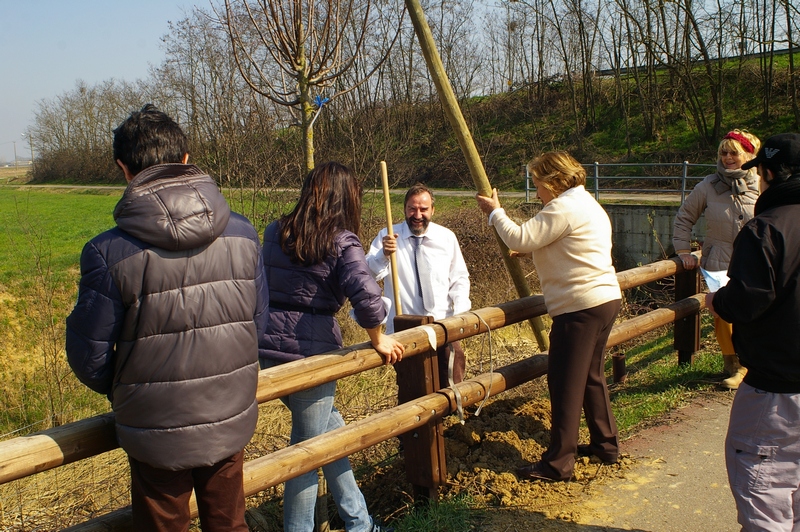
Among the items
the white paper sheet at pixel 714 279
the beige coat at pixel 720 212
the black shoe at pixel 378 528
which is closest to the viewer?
the black shoe at pixel 378 528

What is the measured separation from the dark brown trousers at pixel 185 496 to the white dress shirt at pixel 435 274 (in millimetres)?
2170

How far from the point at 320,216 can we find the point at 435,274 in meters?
1.62

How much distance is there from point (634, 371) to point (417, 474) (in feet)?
9.77

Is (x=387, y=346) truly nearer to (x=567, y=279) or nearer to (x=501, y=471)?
(x=567, y=279)

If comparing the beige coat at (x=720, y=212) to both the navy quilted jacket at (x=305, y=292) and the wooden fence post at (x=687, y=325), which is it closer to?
the wooden fence post at (x=687, y=325)

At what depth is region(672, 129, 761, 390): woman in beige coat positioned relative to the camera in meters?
4.83

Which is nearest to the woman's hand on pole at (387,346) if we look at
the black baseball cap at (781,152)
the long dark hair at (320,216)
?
the long dark hair at (320,216)

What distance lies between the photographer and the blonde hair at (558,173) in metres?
3.66

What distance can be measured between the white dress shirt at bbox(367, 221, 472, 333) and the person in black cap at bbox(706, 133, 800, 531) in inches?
83.8

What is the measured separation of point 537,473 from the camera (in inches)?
151

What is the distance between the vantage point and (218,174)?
11.2 meters

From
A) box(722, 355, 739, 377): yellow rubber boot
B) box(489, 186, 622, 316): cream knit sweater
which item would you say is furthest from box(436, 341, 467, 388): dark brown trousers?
box(722, 355, 739, 377): yellow rubber boot

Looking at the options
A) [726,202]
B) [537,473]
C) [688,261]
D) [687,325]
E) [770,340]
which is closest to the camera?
[770,340]

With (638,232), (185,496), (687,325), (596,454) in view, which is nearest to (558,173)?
(596,454)
